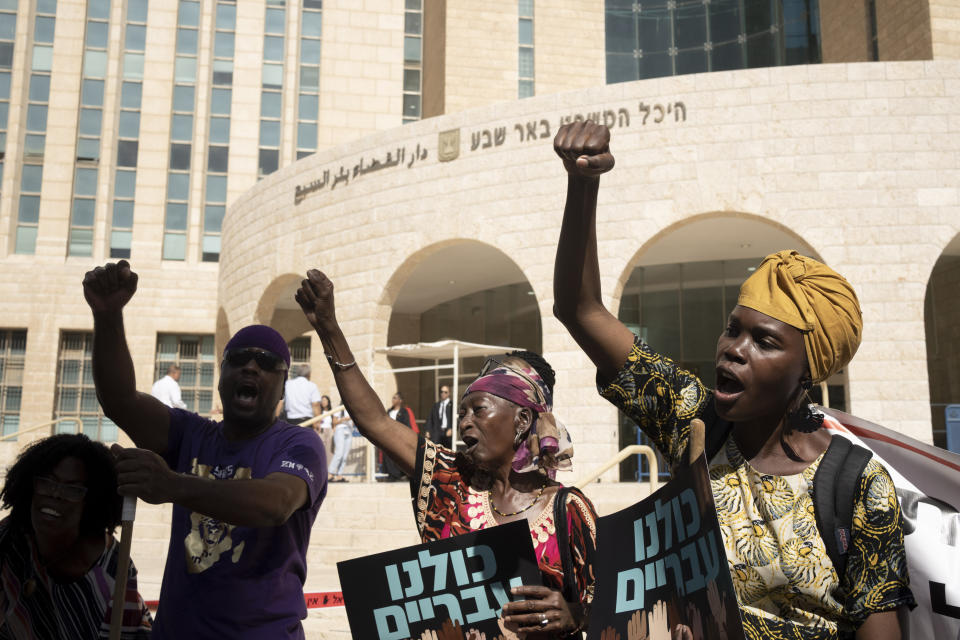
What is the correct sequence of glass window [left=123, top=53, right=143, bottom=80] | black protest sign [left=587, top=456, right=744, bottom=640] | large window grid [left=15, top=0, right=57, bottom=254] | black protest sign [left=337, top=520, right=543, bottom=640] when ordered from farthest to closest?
glass window [left=123, top=53, right=143, bottom=80] → large window grid [left=15, top=0, right=57, bottom=254] → black protest sign [left=337, top=520, right=543, bottom=640] → black protest sign [left=587, top=456, right=744, bottom=640]

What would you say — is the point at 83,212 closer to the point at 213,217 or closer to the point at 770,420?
the point at 213,217

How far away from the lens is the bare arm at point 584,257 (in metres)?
1.66

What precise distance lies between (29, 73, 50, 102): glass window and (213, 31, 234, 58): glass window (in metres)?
5.26

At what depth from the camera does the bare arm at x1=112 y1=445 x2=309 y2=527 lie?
6.45 ft

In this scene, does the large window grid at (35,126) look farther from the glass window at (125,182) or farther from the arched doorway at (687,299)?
the arched doorway at (687,299)

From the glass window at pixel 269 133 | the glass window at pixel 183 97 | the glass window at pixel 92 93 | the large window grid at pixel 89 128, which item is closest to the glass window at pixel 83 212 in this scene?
the large window grid at pixel 89 128

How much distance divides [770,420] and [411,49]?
2975 centimetres

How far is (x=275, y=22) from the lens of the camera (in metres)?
28.8

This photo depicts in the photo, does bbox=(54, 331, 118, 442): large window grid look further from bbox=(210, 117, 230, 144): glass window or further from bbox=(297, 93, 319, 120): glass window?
bbox=(297, 93, 319, 120): glass window

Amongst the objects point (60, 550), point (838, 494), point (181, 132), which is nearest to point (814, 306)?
point (838, 494)

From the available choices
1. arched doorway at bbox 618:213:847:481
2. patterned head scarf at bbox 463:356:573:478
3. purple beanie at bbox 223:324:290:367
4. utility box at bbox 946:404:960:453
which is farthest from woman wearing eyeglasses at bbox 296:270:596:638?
arched doorway at bbox 618:213:847:481

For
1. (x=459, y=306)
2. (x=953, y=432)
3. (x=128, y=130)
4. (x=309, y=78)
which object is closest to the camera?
(x=953, y=432)

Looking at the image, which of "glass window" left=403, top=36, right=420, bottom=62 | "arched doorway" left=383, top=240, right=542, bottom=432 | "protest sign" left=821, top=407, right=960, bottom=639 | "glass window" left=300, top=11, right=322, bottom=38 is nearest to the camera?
"protest sign" left=821, top=407, right=960, bottom=639

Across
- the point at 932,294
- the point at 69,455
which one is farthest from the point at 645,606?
the point at 932,294
